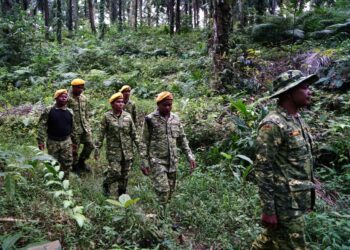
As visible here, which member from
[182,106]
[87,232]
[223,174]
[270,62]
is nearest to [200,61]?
[270,62]

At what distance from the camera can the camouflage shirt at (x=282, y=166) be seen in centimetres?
388

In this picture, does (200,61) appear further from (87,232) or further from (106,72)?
(87,232)

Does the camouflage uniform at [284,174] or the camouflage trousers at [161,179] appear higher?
the camouflage uniform at [284,174]

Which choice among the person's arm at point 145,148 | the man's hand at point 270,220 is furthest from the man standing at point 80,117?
the man's hand at point 270,220

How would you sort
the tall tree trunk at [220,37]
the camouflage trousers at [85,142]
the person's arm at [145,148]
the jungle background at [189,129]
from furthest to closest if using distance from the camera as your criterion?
the tall tree trunk at [220,37] → the camouflage trousers at [85,142] → the person's arm at [145,148] → the jungle background at [189,129]

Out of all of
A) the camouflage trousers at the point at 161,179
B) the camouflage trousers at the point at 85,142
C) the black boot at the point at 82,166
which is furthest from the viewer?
the black boot at the point at 82,166

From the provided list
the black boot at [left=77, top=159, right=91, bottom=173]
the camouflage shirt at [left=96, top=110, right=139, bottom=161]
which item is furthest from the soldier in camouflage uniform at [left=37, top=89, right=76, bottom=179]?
the black boot at [left=77, top=159, right=91, bottom=173]

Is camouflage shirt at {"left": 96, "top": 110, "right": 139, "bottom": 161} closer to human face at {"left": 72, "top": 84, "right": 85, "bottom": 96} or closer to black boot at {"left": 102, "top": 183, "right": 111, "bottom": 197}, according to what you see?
black boot at {"left": 102, "top": 183, "right": 111, "bottom": 197}

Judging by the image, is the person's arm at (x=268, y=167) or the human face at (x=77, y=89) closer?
the person's arm at (x=268, y=167)

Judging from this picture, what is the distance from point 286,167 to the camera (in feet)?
12.9

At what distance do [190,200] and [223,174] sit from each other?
43.6 inches

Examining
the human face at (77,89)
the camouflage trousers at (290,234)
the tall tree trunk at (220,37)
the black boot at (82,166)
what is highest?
the tall tree trunk at (220,37)

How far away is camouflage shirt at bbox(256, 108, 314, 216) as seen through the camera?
3.88 m

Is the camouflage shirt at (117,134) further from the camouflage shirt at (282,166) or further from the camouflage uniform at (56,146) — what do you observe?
the camouflage shirt at (282,166)
